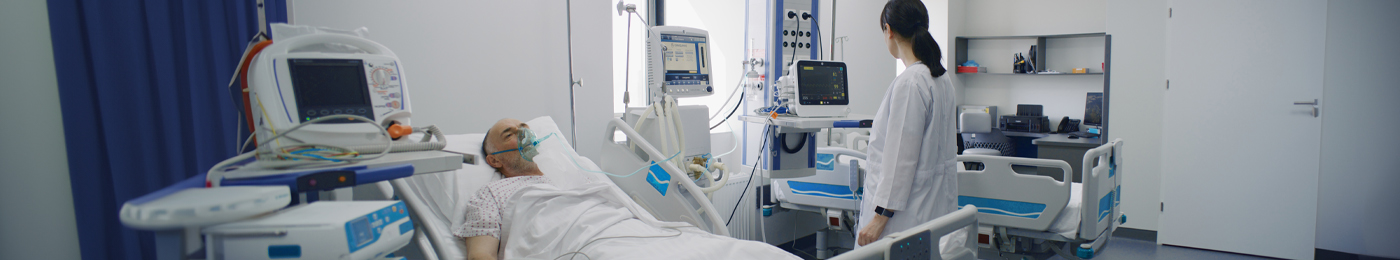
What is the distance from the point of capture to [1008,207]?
259 centimetres

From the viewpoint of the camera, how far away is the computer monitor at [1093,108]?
4.99 metres

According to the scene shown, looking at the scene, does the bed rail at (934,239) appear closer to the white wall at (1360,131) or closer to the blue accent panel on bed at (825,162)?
the blue accent panel on bed at (825,162)

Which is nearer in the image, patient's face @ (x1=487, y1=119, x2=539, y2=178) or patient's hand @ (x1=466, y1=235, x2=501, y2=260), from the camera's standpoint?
patient's hand @ (x1=466, y1=235, x2=501, y2=260)

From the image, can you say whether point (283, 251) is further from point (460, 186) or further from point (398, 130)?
point (460, 186)

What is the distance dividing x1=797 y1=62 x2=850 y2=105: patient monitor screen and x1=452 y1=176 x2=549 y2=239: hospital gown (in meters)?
1.30

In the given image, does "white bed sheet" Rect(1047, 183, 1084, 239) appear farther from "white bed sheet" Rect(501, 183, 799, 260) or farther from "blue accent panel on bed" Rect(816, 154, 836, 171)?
"white bed sheet" Rect(501, 183, 799, 260)

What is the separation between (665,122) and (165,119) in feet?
4.85

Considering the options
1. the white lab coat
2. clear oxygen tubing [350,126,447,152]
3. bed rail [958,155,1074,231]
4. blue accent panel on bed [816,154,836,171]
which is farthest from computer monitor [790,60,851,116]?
clear oxygen tubing [350,126,447,152]

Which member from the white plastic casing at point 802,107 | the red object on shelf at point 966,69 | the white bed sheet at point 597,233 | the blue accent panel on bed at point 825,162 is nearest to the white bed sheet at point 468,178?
the white bed sheet at point 597,233

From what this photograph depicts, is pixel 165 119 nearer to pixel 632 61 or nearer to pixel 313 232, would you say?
pixel 313 232

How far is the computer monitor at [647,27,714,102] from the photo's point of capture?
2.56 m

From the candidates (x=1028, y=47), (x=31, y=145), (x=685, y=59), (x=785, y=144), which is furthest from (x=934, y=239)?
(x=1028, y=47)

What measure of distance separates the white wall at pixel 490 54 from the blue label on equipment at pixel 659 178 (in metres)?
0.89

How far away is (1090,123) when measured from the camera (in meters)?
5.02
